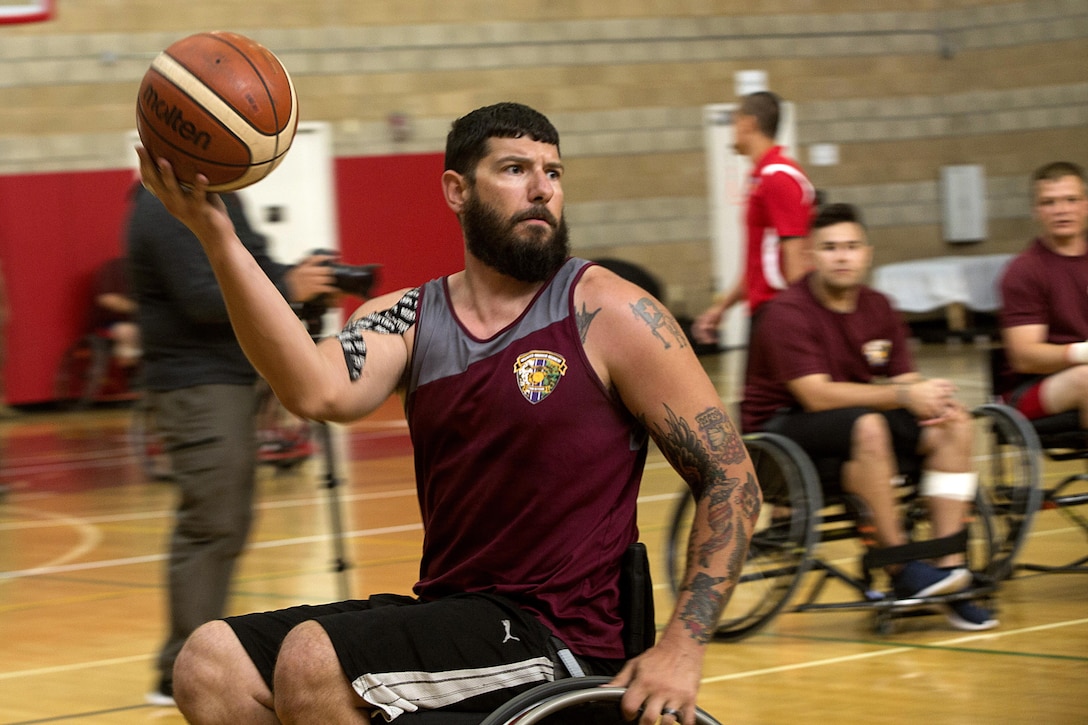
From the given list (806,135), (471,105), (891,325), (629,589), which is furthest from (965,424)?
(806,135)

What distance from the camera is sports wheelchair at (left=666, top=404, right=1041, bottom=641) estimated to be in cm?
385

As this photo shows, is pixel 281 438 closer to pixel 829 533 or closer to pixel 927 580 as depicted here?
pixel 829 533

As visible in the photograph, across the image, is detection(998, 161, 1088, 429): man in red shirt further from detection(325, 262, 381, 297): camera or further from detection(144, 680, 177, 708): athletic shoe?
detection(144, 680, 177, 708): athletic shoe

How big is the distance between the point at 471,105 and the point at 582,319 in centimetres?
1078

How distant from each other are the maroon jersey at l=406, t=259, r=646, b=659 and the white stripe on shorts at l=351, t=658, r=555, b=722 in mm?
79

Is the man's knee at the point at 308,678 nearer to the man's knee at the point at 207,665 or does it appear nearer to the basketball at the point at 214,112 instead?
the man's knee at the point at 207,665

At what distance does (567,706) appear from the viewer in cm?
193

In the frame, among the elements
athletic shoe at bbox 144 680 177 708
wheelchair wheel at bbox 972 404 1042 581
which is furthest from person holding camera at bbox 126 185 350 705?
wheelchair wheel at bbox 972 404 1042 581

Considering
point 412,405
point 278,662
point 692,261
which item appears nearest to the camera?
point 278,662

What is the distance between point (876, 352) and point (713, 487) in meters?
2.10

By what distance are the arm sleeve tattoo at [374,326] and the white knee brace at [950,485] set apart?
6.86ft

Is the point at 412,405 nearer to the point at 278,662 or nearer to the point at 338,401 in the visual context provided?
the point at 338,401

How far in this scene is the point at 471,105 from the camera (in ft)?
41.7

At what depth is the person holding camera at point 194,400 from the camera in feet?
11.6
